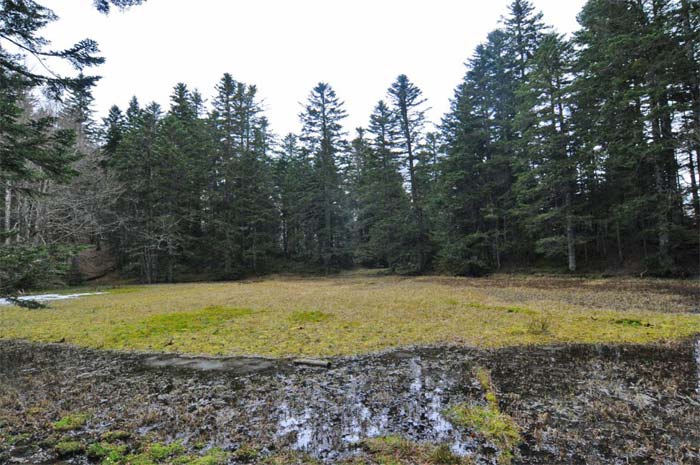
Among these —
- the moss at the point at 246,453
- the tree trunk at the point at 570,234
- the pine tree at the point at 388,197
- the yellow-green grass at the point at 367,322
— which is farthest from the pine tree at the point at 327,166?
the moss at the point at 246,453

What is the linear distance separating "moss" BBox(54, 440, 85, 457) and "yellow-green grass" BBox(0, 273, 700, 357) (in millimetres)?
2712

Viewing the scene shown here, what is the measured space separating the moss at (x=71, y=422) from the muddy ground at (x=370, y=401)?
70mm

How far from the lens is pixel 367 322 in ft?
24.0

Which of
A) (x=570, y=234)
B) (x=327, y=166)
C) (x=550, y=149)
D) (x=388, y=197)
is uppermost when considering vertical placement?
(x=327, y=166)

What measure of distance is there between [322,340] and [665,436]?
14.7ft

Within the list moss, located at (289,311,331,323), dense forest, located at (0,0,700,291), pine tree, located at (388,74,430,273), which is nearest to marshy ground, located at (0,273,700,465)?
moss, located at (289,311,331,323)

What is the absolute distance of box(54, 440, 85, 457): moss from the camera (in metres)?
2.60

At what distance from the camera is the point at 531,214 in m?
17.7

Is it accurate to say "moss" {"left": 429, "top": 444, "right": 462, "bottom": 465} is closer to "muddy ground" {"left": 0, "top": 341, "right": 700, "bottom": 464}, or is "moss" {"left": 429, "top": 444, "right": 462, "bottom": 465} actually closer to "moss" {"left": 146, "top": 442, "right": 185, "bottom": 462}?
"muddy ground" {"left": 0, "top": 341, "right": 700, "bottom": 464}

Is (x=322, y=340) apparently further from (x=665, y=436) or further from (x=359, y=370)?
(x=665, y=436)

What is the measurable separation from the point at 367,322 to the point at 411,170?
18.1m

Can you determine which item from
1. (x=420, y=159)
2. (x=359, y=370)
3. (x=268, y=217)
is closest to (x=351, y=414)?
(x=359, y=370)

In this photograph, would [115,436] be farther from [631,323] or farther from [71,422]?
[631,323]

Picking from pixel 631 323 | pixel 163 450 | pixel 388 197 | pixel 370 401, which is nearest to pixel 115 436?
pixel 163 450
